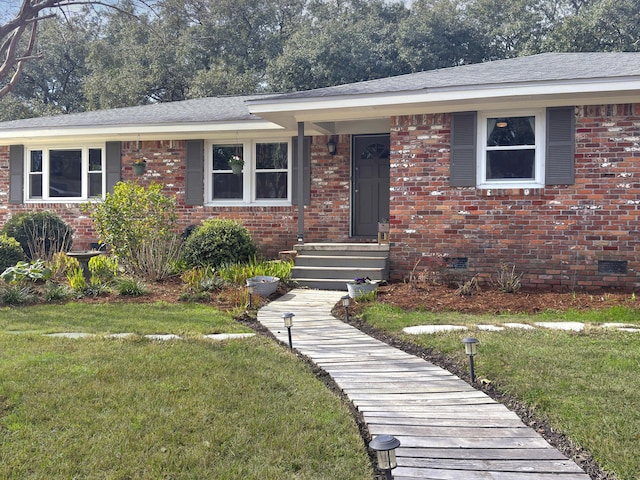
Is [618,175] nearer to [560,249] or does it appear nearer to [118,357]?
[560,249]

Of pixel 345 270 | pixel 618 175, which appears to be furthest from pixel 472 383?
pixel 618 175

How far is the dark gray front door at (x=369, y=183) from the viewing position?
11.7 metres

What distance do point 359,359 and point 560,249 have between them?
5.07 m

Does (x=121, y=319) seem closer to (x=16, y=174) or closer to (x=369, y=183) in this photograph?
(x=369, y=183)

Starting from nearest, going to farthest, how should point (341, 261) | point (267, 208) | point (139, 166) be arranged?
point (341, 261) < point (267, 208) < point (139, 166)

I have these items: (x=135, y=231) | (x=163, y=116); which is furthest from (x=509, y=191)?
(x=163, y=116)

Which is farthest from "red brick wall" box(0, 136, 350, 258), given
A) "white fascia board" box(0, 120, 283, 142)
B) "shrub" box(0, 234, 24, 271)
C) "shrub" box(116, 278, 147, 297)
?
"shrub" box(116, 278, 147, 297)

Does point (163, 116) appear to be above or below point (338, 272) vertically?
above

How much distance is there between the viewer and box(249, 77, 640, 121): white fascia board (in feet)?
26.7

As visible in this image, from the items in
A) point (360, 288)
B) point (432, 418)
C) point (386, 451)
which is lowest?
point (432, 418)

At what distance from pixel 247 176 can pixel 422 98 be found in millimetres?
4600

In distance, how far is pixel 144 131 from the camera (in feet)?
39.1

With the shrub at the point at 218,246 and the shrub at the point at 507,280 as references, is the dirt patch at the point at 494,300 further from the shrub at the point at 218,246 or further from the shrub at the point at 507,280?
the shrub at the point at 218,246

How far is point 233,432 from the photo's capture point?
337 cm
